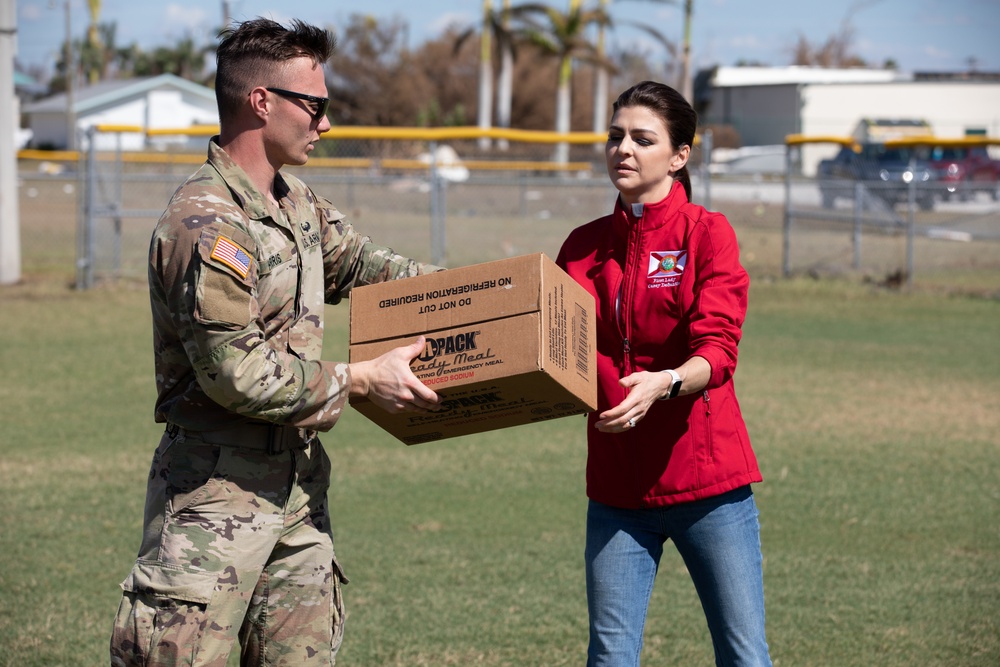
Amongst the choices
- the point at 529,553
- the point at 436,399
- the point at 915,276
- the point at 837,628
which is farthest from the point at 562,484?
the point at 915,276

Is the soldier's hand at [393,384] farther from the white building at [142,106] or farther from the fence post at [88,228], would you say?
the white building at [142,106]

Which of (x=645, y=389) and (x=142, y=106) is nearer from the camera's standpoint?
(x=645, y=389)

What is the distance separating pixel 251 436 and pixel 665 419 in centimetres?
123

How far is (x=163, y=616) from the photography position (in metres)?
2.90

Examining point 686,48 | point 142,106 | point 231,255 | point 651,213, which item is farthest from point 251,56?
point 142,106

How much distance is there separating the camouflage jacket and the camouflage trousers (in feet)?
0.51

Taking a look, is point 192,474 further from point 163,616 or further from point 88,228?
point 88,228

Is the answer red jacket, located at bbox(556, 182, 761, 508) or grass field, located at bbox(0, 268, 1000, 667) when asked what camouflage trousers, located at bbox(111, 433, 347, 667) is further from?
grass field, located at bbox(0, 268, 1000, 667)

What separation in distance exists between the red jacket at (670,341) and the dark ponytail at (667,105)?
191mm

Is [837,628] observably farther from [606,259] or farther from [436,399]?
[436,399]

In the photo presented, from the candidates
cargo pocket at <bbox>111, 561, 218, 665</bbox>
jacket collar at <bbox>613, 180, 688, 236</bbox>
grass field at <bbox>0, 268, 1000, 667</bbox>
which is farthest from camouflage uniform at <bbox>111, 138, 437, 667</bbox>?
grass field at <bbox>0, 268, 1000, 667</bbox>

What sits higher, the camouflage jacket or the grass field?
the camouflage jacket

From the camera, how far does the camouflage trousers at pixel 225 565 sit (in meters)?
2.90

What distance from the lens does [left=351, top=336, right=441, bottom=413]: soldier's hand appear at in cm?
296
